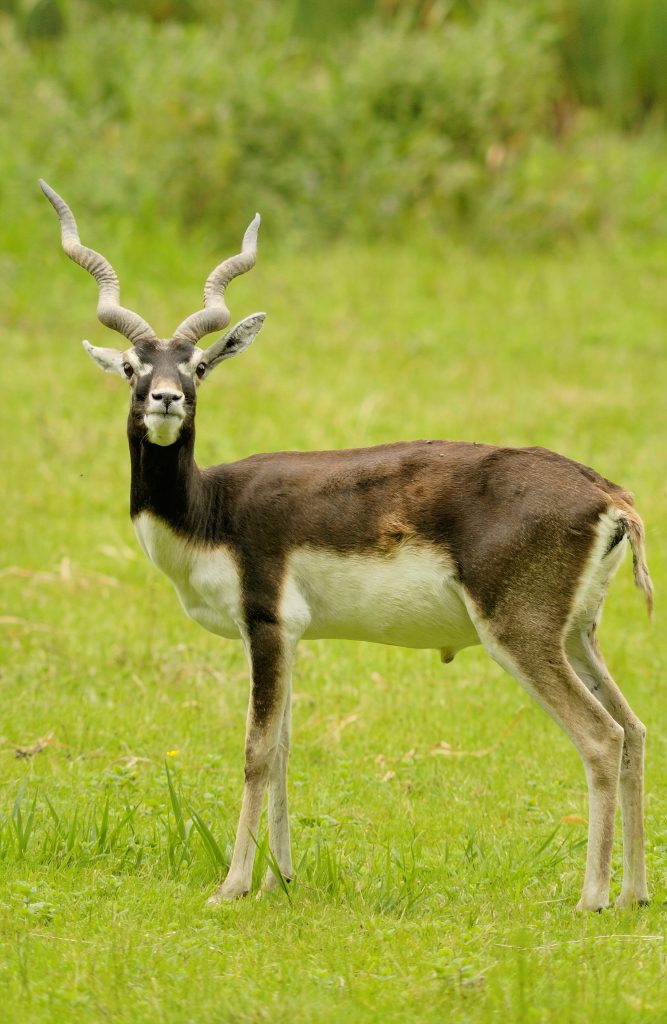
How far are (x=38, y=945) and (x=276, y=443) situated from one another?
7275 mm

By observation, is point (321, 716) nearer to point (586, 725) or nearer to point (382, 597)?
point (382, 597)

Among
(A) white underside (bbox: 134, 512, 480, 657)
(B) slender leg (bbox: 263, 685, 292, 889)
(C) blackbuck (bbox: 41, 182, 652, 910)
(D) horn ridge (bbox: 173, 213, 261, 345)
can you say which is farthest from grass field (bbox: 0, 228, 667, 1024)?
(D) horn ridge (bbox: 173, 213, 261, 345)

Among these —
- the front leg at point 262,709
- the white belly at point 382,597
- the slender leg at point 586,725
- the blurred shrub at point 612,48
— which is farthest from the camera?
the blurred shrub at point 612,48

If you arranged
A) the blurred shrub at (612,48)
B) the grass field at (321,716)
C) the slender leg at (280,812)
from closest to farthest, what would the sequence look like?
1. the grass field at (321,716)
2. the slender leg at (280,812)
3. the blurred shrub at (612,48)

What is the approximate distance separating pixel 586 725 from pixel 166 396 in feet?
6.41

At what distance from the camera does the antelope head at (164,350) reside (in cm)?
576

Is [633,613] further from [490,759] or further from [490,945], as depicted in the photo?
[490,945]

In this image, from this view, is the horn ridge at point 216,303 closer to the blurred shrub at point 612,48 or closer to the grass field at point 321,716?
the grass field at point 321,716

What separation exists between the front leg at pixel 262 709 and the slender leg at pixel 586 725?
2.90ft

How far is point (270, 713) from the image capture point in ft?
19.7

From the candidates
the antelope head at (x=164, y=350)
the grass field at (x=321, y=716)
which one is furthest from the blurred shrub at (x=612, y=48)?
the antelope head at (x=164, y=350)

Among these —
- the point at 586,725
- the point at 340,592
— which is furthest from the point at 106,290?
the point at 586,725

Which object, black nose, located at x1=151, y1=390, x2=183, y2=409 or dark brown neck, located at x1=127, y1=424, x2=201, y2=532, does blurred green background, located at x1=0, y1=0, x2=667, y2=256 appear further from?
black nose, located at x1=151, y1=390, x2=183, y2=409

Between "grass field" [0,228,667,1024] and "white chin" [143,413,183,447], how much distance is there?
4.36 ft
